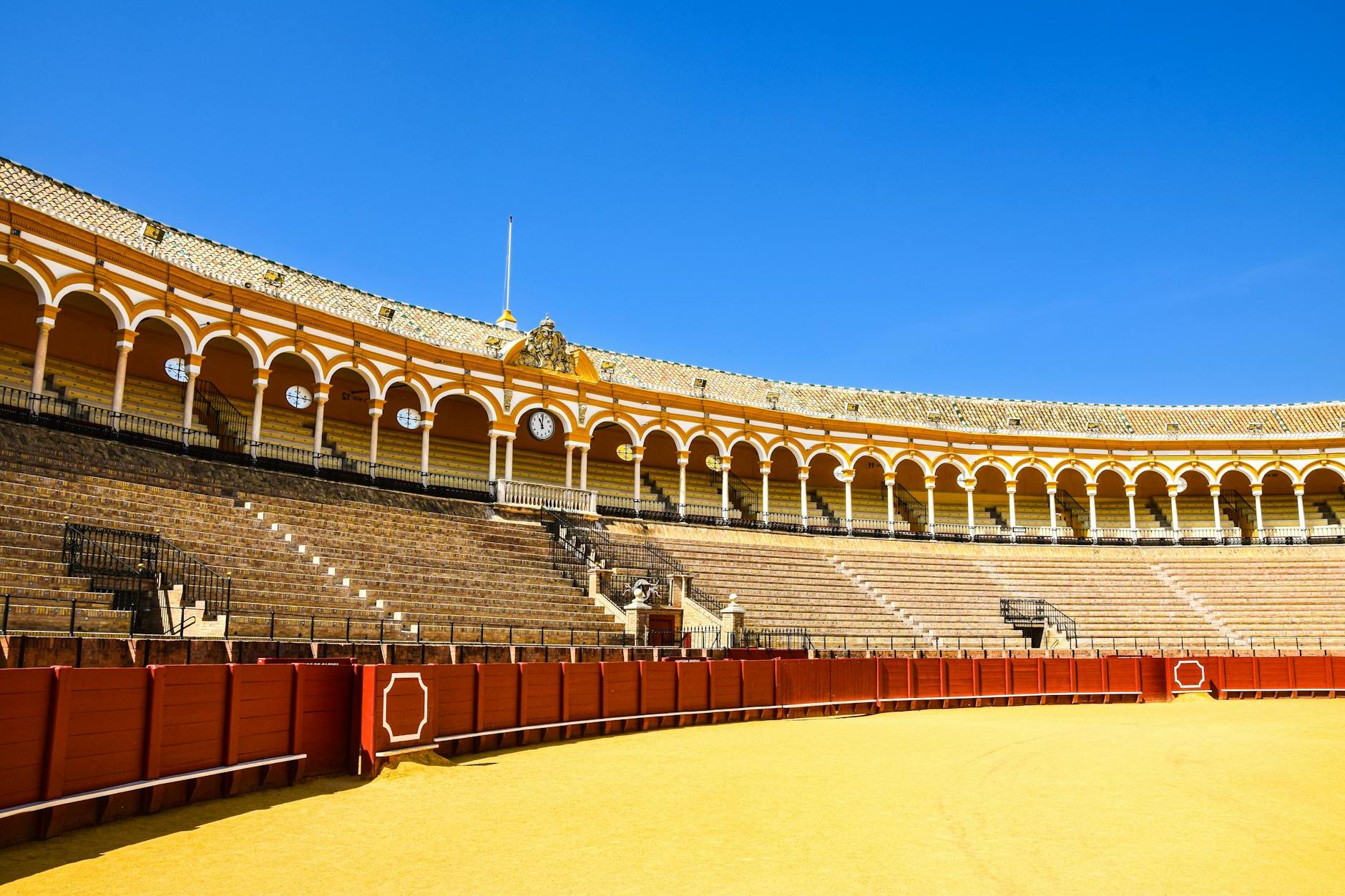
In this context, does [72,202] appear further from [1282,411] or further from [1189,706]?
[1282,411]

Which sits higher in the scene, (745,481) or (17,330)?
(17,330)

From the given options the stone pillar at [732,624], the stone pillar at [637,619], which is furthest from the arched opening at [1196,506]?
the stone pillar at [637,619]

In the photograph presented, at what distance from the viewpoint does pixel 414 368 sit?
98.9ft

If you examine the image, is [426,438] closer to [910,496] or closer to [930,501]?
[930,501]

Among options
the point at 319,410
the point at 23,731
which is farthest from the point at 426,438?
the point at 23,731

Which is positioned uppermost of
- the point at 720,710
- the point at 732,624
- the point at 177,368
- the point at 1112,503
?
the point at 177,368

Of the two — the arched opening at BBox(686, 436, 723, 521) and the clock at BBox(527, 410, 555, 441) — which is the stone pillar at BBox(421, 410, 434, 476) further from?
the arched opening at BBox(686, 436, 723, 521)

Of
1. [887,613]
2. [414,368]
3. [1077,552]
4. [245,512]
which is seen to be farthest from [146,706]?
[1077,552]

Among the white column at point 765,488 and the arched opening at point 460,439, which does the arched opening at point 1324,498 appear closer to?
the white column at point 765,488

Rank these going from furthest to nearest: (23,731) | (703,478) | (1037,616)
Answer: (703,478), (1037,616), (23,731)

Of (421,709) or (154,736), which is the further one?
(421,709)

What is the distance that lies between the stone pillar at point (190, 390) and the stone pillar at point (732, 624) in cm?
1301

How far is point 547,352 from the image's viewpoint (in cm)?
3300

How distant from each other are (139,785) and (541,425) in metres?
Answer: 25.3
